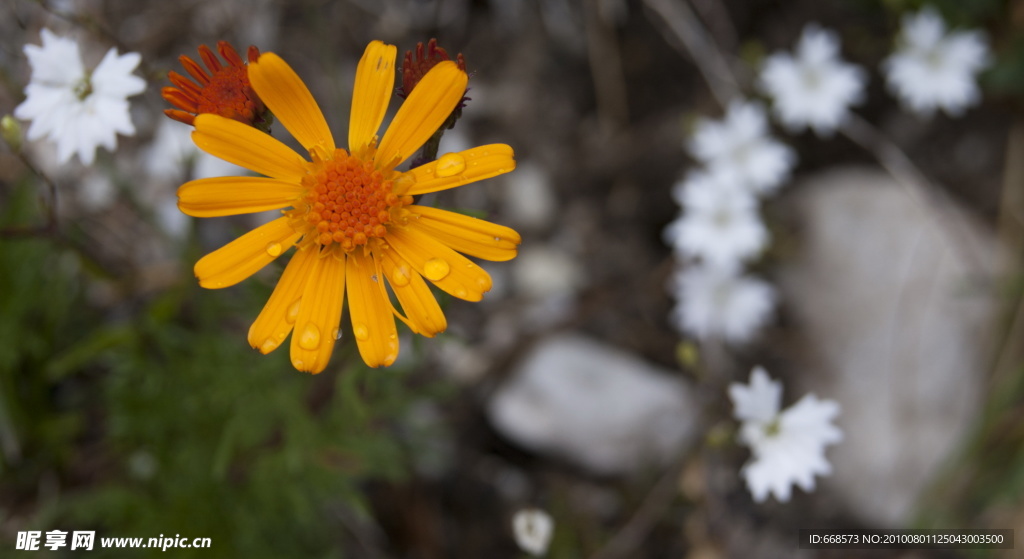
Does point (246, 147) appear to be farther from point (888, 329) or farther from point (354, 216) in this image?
point (888, 329)

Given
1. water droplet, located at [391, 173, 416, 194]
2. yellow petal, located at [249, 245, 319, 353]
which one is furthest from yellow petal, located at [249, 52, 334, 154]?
yellow petal, located at [249, 245, 319, 353]

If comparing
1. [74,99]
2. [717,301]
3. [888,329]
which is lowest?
[74,99]

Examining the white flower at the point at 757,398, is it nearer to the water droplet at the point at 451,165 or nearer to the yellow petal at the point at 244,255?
the water droplet at the point at 451,165

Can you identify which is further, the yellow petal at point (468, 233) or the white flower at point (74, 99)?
the white flower at point (74, 99)

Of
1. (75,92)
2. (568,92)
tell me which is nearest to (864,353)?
(568,92)

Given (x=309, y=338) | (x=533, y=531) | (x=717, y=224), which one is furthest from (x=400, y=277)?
(x=717, y=224)

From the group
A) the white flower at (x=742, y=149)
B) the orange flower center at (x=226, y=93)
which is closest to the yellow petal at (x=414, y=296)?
the orange flower center at (x=226, y=93)

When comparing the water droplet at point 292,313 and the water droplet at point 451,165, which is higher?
the water droplet at point 451,165
